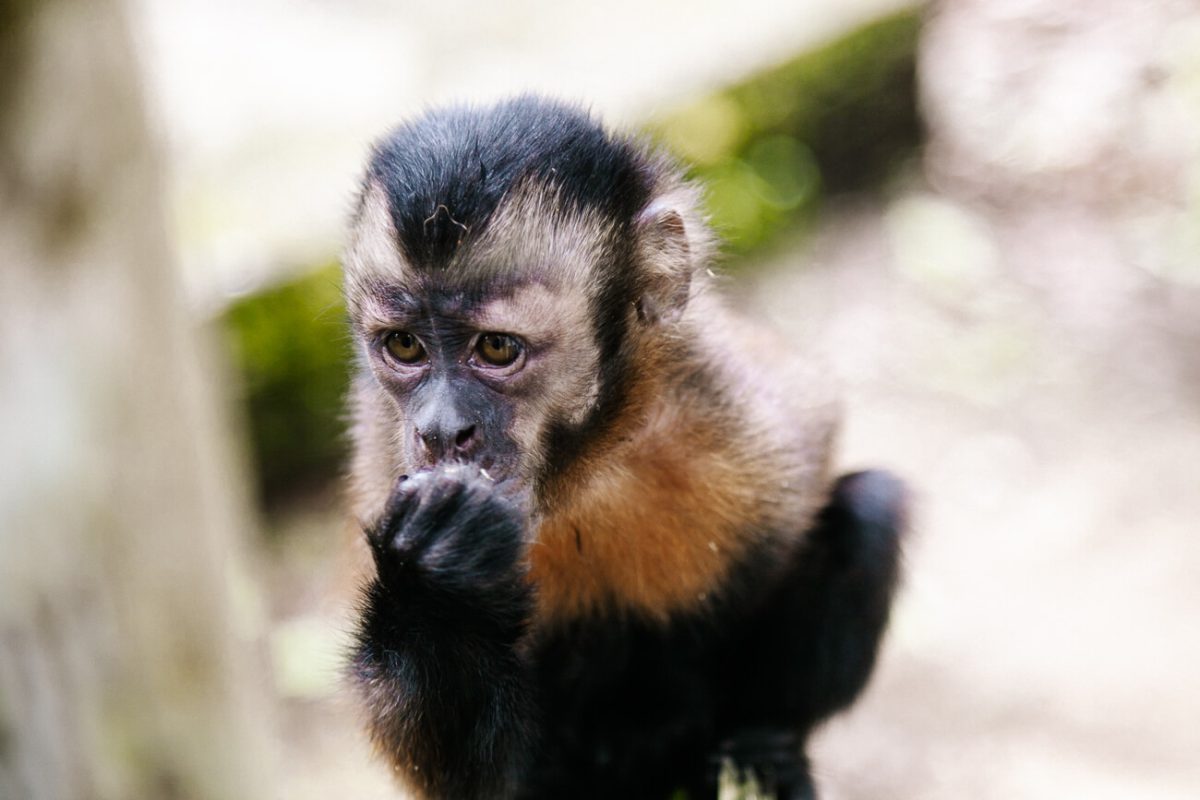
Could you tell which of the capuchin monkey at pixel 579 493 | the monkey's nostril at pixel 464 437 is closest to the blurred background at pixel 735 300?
the capuchin monkey at pixel 579 493

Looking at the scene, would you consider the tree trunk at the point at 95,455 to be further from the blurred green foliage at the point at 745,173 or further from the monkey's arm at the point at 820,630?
the blurred green foliage at the point at 745,173

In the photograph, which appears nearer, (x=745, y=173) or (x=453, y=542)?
(x=453, y=542)

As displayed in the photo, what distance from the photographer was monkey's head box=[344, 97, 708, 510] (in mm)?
3273

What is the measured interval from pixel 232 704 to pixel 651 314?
206 cm

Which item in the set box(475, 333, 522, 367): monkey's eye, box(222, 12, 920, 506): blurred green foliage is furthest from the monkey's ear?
box(222, 12, 920, 506): blurred green foliage

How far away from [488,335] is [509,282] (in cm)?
14

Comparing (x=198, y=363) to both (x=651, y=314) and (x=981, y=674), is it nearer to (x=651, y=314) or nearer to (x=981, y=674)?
(x=651, y=314)

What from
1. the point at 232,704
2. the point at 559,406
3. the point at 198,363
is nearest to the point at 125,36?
the point at 198,363

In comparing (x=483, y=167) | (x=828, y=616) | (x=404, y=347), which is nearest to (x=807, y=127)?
(x=828, y=616)

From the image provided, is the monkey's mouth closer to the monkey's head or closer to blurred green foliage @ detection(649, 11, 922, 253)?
the monkey's head

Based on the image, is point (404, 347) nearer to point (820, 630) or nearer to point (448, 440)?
point (448, 440)

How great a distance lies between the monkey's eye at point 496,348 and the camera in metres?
3.31

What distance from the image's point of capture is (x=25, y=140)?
3.45 metres

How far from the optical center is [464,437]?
3.20 metres
